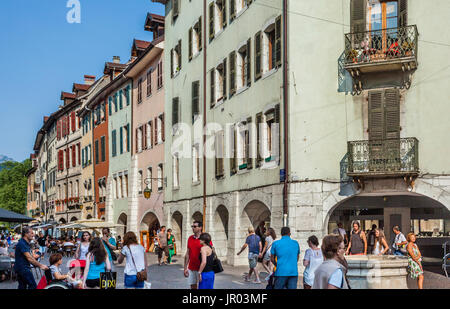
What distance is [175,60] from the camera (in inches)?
1476

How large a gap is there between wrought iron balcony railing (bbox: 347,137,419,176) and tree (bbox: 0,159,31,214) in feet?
299

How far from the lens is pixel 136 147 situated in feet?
146

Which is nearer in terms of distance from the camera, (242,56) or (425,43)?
(425,43)

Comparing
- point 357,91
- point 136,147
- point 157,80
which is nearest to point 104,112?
point 136,147

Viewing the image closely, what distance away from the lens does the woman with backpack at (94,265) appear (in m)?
12.3

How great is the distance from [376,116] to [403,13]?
10.6ft

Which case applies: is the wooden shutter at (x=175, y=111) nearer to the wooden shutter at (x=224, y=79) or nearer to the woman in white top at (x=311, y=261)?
the wooden shutter at (x=224, y=79)

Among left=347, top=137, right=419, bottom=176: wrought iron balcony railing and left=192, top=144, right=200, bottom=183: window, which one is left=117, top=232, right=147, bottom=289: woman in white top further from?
left=192, top=144, right=200, bottom=183: window

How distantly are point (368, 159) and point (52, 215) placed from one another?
53.7 meters

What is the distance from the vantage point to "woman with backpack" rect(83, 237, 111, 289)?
486 inches

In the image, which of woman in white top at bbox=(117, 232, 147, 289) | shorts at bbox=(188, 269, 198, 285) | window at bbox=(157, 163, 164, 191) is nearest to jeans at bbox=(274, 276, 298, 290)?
shorts at bbox=(188, 269, 198, 285)

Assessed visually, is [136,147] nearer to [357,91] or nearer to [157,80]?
[157,80]

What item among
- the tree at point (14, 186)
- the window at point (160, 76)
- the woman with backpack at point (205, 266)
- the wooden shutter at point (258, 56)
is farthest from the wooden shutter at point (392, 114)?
the tree at point (14, 186)

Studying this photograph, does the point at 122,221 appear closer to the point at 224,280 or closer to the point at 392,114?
the point at 224,280
